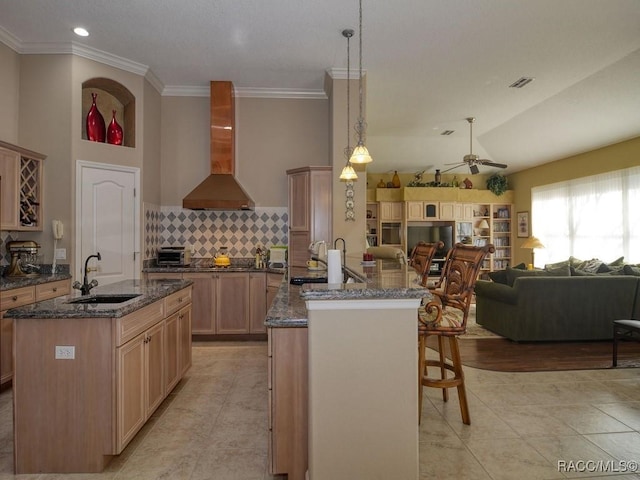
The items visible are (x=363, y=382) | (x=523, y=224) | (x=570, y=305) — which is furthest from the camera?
(x=523, y=224)

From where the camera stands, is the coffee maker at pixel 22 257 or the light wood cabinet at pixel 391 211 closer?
the coffee maker at pixel 22 257

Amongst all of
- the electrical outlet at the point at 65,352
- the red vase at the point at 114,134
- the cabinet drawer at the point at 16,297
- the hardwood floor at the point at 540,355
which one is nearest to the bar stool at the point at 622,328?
the hardwood floor at the point at 540,355

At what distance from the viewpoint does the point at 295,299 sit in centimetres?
234

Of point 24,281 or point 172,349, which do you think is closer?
point 172,349

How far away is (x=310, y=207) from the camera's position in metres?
4.72

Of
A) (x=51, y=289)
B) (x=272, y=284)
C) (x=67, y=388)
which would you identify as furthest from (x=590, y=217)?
(x=51, y=289)

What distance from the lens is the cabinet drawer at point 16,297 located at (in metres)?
3.02

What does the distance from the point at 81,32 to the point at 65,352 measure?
334 cm

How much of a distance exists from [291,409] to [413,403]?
0.62 metres

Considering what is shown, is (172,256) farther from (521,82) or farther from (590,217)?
(590,217)

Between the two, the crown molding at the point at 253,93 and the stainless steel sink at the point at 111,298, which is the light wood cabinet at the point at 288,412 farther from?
the crown molding at the point at 253,93

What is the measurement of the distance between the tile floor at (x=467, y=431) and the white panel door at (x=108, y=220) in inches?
60.6

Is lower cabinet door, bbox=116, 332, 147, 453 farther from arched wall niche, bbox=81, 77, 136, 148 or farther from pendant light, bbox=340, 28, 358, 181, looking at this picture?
arched wall niche, bbox=81, 77, 136, 148

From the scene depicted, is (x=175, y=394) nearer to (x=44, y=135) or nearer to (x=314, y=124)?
(x=44, y=135)
